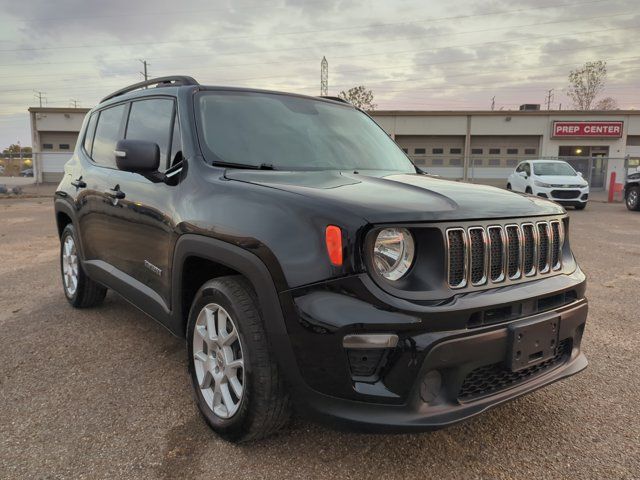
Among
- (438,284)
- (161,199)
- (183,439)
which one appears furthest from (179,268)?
Answer: (438,284)

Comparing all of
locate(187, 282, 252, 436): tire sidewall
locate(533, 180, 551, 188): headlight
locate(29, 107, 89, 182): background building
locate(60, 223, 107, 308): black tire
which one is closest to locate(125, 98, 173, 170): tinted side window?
locate(187, 282, 252, 436): tire sidewall

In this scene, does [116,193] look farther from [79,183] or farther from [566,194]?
[566,194]

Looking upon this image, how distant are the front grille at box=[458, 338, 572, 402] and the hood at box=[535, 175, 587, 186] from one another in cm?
1455

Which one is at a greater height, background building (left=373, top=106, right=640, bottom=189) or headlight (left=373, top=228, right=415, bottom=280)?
background building (left=373, top=106, right=640, bottom=189)

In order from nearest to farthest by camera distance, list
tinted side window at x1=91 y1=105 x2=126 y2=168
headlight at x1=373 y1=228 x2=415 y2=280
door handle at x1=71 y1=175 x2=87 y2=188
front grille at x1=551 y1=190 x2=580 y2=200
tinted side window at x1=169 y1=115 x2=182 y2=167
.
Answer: headlight at x1=373 y1=228 x2=415 y2=280 < tinted side window at x1=169 y1=115 x2=182 y2=167 < tinted side window at x1=91 y1=105 x2=126 y2=168 < door handle at x1=71 y1=175 x2=87 y2=188 < front grille at x1=551 y1=190 x2=580 y2=200

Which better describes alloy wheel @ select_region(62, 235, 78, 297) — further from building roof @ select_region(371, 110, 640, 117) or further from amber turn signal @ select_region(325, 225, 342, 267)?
building roof @ select_region(371, 110, 640, 117)

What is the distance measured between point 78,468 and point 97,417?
463mm

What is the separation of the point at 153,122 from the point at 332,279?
207 centimetres

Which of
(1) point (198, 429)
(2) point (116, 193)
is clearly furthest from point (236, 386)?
(2) point (116, 193)

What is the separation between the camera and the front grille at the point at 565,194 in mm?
15266

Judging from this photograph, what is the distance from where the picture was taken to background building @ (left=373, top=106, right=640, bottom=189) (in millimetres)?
33656

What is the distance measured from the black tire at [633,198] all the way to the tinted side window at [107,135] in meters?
16.0

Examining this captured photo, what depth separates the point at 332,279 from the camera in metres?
1.93

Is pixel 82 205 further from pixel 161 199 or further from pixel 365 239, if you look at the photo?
pixel 365 239
